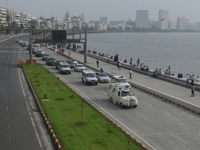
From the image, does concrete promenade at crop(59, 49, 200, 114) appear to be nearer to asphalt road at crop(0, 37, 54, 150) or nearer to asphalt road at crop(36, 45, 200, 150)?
asphalt road at crop(36, 45, 200, 150)

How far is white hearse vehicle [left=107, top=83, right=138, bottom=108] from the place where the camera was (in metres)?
26.5

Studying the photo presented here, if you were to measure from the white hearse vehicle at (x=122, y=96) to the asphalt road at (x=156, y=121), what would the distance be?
17.0 inches

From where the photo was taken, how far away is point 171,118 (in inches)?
944

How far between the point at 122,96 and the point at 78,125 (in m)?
7.11

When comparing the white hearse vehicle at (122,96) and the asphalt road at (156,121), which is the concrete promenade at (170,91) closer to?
the asphalt road at (156,121)

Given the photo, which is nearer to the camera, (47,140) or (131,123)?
(47,140)

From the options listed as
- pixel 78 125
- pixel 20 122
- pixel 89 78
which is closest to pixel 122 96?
pixel 78 125

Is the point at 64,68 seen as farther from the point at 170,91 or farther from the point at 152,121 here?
the point at 152,121

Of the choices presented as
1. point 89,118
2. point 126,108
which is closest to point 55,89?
point 126,108

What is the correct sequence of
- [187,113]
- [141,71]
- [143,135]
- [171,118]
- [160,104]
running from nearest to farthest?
[143,135] → [171,118] → [187,113] → [160,104] → [141,71]

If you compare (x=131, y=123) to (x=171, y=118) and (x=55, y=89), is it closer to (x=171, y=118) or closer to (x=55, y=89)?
(x=171, y=118)

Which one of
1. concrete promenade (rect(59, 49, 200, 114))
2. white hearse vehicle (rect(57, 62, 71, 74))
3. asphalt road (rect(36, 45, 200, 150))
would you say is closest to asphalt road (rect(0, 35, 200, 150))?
asphalt road (rect(36, 45, 200, 150))

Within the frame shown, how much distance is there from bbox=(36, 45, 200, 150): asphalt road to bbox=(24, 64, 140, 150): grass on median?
1317 mm

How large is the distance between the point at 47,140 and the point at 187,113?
39.2 feet
